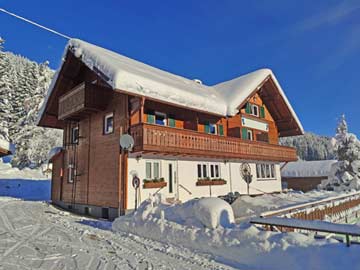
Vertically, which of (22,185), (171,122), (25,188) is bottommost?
(25,188)

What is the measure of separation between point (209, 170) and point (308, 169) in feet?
100

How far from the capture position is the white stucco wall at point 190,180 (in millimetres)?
12742

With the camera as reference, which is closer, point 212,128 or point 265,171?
point 212,128

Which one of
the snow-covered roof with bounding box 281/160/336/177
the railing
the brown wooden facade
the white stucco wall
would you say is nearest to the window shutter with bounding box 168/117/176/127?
the brown wooden facade

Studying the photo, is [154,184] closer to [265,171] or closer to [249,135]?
[249,135]

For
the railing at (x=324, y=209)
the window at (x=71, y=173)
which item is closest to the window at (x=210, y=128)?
the railing at (x=324, y=209)

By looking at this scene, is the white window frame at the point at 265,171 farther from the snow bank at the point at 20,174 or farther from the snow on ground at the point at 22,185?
the snow bank at the point at 20,174

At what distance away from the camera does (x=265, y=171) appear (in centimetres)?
2141

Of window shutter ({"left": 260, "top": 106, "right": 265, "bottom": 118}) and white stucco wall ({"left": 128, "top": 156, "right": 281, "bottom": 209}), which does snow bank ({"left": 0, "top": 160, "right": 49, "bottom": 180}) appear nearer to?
white stucco wall ({"left": 128, "top": 156, "right": 281, "bottom": 209})

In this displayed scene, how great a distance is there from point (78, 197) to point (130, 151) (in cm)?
545

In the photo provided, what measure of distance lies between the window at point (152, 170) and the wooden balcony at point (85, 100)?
397 cm

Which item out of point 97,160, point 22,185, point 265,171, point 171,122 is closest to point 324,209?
point 171,122

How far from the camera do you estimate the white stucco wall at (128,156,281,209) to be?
A: 12742mm

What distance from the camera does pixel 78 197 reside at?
15328 millimetres
